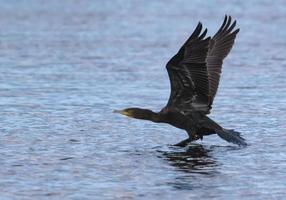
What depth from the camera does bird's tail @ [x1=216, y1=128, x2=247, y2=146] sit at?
1188 centimetres

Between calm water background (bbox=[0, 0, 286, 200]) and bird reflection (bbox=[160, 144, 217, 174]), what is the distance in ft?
0.04

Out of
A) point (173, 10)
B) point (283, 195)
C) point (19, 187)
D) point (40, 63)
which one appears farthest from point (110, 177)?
point (173, 10)

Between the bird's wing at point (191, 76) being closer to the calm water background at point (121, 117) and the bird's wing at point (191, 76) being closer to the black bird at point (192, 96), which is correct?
the black bird at point (192, 96)

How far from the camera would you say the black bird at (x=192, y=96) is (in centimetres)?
1205

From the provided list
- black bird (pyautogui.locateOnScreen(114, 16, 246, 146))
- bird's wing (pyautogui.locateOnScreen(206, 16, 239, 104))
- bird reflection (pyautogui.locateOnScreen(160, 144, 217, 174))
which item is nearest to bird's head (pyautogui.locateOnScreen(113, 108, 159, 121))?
black bird (pyautogui.locateOnScreen(114, 16, 246, 146))

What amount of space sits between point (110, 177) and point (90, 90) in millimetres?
6491

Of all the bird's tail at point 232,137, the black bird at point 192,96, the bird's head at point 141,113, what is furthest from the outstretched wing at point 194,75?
the bird's tail at point 232,137

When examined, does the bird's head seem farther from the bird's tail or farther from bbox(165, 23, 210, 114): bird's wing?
the bird's tail

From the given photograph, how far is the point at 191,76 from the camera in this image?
1220 cm

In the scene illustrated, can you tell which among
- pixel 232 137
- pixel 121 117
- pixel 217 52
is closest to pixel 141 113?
pixel 232 137

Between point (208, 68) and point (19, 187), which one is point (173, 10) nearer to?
point (208, 68)

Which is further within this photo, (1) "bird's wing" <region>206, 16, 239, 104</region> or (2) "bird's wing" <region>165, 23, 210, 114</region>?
(1) "bird's wing" <region>206, 16, 239, 104</region>

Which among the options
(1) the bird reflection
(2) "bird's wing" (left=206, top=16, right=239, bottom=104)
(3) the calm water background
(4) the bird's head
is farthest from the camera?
(2) "bird's wing" (left=206, top=16, right=239, bottom=104)

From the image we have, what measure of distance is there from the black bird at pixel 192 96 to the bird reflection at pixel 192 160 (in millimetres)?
253
